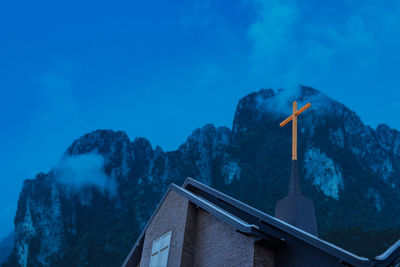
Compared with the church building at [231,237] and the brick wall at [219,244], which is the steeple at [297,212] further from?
the brick wall at [219,244]

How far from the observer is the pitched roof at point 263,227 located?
987 centimetres

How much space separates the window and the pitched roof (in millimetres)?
1203

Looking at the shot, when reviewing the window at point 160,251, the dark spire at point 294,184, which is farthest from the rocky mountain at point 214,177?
the window at point 160,251

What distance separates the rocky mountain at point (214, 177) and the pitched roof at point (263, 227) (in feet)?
248

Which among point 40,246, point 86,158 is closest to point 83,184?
point 86,158

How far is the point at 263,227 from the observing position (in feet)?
40.3

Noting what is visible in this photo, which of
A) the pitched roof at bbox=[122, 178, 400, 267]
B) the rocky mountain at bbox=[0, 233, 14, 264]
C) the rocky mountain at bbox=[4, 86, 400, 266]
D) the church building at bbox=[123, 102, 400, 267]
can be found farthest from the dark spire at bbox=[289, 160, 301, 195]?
the rocky mountain at bbox=[0, 233, 14, 264]

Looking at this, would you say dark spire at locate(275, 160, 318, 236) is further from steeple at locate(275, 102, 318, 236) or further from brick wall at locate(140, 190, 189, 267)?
brick wall at locate(140, 190, 189, 267)

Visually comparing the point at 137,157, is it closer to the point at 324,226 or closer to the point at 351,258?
the point at 324,226

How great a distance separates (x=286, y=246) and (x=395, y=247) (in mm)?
2526

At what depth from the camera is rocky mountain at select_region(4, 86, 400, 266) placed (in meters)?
104

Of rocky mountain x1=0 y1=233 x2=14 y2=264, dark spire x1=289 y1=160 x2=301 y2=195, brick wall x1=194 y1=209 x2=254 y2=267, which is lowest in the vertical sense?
brick wall x1=194 y1=209 x2=254 y2=267

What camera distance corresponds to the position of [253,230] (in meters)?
11.7

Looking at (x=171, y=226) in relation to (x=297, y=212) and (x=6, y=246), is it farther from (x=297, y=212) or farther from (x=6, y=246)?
(x=6, y=246)
